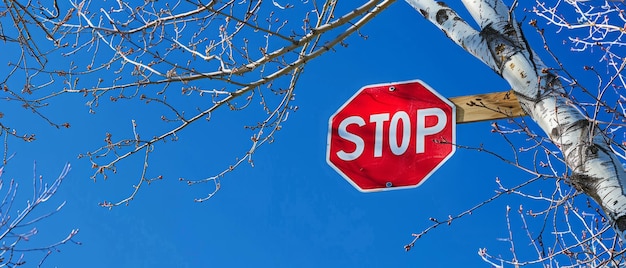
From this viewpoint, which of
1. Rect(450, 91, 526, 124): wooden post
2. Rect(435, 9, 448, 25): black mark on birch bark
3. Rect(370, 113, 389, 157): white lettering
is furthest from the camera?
Rect(435, 9, 448, 25): black mark on birch bark

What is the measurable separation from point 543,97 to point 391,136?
2.01ft

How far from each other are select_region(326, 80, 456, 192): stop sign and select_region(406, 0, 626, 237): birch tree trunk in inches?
10.2

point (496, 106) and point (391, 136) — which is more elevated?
point (391, 136)

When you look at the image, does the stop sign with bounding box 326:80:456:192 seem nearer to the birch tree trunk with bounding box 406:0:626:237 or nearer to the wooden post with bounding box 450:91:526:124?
the wooden post with bounding box 450:91:526:124

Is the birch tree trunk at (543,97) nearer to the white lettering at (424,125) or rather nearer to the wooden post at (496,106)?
the wooden post at (496,106)

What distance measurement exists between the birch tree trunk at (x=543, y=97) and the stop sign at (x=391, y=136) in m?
0.26

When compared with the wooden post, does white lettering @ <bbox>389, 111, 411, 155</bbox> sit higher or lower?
higher

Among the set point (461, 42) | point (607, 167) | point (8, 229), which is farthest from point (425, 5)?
point (8, 229)

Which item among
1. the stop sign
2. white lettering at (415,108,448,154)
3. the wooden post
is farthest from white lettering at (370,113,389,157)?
the wooden post

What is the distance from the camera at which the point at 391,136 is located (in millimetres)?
2826

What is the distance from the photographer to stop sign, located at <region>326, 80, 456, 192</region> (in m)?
2.74

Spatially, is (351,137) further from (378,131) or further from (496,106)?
(496,106)

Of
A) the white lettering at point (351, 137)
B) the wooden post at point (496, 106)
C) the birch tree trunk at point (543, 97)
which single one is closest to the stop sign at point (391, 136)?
the white lettering at point (351, 137)

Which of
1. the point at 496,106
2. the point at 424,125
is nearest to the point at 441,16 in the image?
the point at 424,125
